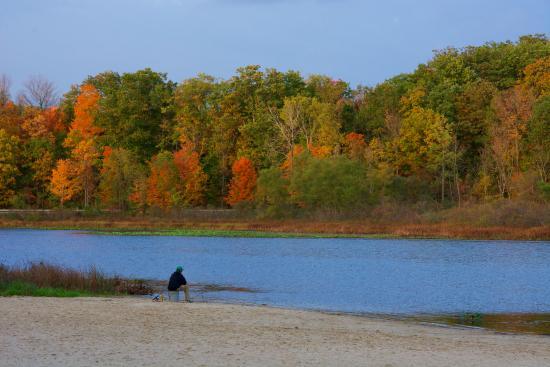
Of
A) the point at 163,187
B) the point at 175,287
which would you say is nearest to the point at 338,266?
the point at 175,287

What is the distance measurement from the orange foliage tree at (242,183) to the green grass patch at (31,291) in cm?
5680

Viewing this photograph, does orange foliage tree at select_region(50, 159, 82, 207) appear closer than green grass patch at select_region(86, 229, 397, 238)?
No

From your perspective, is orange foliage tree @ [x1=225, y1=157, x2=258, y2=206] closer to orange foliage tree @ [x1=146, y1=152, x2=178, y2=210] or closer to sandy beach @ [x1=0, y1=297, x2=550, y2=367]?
orange foliage tree @ [x1=146, y1=152, x2=178, y2=210]

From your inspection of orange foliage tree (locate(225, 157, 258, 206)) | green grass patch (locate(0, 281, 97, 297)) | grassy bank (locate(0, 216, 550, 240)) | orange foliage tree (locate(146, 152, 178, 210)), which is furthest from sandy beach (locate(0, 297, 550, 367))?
orange foliage tree (locate(225, 157, 258, 206))

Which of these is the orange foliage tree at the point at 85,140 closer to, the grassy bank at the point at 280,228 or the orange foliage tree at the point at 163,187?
the orange foliage tree at the point at 163,187

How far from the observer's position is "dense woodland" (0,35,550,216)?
75625 mm

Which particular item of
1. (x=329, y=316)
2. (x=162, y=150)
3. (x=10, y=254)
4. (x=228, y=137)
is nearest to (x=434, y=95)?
(x=228, y=137)

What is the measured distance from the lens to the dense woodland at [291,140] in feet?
248

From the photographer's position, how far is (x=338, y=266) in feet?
135

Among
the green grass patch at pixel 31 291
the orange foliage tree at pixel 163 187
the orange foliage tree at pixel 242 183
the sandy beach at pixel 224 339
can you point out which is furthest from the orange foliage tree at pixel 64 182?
the sandy beach at pixel 224 339

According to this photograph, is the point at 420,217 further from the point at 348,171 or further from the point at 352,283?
the point at 352,283

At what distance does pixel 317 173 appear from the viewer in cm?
7531

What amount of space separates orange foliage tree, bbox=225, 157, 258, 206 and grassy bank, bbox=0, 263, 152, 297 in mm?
54412

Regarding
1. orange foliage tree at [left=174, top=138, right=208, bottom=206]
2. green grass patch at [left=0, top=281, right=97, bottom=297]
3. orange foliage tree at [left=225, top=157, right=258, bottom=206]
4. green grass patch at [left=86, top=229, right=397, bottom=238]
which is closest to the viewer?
green grass patch at [left=0, top=281, right=97, bottom=297]
